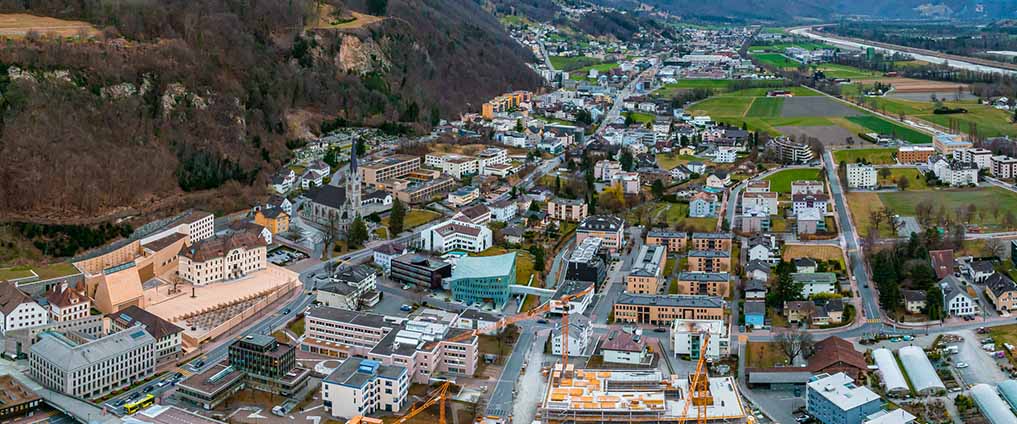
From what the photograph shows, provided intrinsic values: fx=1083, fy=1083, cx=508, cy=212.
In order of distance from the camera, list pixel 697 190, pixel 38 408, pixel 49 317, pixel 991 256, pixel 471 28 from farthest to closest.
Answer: pixel 471 28, pixel 697 190, pixel 991 256, pixel 49 317, pixel 38 408

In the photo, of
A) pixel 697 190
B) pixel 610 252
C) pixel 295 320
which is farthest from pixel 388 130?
pixel 295 320

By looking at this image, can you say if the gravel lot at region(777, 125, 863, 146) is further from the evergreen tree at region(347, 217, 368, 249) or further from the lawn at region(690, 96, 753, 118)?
the evergreen tree at region(347, 217, 368, 249)

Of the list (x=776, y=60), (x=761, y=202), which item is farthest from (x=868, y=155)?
(x=776, y=60)

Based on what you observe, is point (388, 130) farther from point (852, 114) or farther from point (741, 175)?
point (852, 114)

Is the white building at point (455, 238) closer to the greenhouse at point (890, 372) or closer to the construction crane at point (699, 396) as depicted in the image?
the construction crane at point (699, 396)

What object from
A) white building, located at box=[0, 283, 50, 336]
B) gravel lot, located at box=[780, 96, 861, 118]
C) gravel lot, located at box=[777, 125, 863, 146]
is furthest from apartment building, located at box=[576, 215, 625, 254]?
gravel lot, located at box=[780, 96, 861, 118]

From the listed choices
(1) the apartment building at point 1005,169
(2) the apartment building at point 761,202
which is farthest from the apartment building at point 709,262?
(1) the apartment building at point 1005,169
